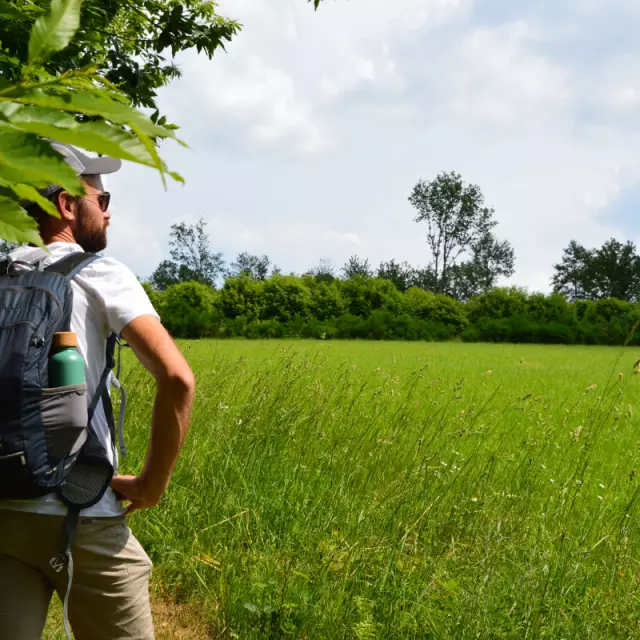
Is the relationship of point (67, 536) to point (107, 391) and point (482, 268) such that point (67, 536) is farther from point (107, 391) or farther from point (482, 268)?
point (482, 268)

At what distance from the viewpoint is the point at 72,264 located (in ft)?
5.53

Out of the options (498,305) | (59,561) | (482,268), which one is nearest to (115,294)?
(59,561)

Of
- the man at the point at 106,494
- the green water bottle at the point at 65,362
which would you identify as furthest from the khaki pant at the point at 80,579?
the green water bottle at the point at 65,362

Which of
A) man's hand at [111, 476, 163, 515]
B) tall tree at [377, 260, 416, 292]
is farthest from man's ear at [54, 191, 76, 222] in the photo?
tall tree at [377, 260, 416, 292]

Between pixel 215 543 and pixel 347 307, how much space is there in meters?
44.3

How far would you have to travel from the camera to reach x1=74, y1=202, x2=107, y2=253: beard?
5.97 feet

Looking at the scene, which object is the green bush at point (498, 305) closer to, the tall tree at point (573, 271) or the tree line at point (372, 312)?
the tree line at point (372, 312)

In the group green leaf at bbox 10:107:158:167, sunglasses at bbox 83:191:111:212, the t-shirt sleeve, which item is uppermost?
sunglasses at bbox 83:191:111:212

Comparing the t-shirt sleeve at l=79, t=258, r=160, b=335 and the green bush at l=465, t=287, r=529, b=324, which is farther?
the green bush at l=465, t=287, r=529, b=324

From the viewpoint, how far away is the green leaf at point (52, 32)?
0.66 meters

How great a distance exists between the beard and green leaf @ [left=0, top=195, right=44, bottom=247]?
46.9 inches

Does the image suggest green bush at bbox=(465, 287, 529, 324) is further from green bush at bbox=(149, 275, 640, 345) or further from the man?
the man

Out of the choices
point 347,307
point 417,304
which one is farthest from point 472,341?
point 347,307

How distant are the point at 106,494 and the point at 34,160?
1.34 meters
